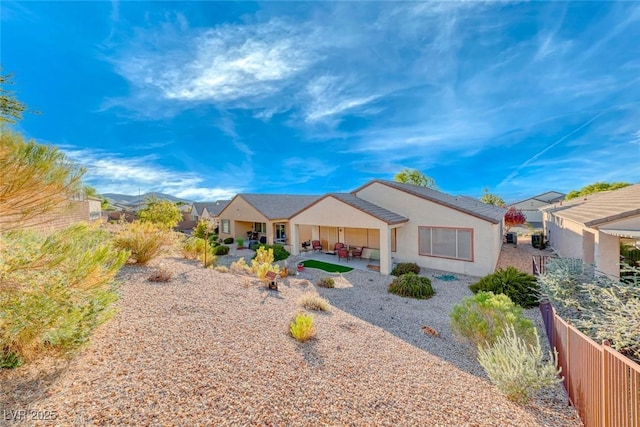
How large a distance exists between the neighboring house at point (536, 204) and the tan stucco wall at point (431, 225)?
135 feet

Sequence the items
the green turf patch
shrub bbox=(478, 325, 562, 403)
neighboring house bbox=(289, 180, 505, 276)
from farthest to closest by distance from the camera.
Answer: the green turf patch < neighboring house bbox=(289, 180, 505, 276) < shrub bbox=(478, 325, 562, 403)

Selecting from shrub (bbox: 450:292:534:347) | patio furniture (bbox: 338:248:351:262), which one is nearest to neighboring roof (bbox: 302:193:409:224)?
patio furniture (bbox: 338:248:351:262)

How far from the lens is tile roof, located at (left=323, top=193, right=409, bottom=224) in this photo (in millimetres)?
15480

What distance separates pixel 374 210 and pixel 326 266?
15.5 ft

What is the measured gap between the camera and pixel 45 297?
392 cm

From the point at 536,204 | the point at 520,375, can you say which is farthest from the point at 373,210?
the point at 536,204

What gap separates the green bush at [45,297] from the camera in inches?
148

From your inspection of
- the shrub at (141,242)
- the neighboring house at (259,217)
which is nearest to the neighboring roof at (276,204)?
the neighboring house at (259,217)

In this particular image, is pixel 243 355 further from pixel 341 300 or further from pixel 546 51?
pixel 546 51

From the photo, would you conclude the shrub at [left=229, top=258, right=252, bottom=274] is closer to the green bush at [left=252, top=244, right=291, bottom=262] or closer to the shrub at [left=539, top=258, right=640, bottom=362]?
the green bush at [left=252, top=244, right=291, bottom=262]

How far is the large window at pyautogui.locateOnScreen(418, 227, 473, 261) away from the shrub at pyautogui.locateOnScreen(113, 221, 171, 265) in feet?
46.0

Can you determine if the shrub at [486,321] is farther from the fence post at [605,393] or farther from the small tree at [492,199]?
the small tree at [492,199]

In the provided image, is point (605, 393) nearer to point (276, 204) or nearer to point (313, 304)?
point (313, 304)

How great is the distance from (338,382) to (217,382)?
6.55 ft
